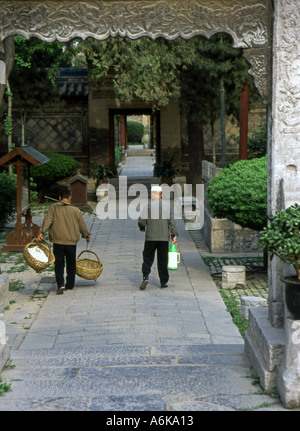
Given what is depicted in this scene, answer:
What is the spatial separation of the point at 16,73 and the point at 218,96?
6801 millimetres

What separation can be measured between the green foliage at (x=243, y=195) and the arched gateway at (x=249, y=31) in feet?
18.0

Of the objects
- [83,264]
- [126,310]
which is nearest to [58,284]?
[83,264]

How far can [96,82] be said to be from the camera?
24.7m

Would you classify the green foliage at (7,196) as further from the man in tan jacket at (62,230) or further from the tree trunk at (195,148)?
the tree trunk at (195,148)

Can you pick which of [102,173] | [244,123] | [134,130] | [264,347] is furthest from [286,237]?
[134,130]

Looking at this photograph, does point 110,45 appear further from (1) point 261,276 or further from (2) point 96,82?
(1) point 261,276

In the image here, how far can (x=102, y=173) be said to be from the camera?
2452 centimetres

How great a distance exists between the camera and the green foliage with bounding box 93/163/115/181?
80.4 feet

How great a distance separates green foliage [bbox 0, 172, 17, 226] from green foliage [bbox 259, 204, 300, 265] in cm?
1197

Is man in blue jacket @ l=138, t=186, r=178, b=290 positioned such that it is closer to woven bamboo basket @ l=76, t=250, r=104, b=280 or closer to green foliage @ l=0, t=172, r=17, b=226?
woven bamboo basket @ l=76, t=250, r=104, b=280

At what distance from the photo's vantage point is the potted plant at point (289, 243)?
552 cm

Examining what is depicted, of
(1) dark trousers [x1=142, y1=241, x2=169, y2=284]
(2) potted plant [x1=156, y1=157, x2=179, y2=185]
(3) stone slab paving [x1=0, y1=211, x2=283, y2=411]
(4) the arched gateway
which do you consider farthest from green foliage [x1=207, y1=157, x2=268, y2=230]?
(2) potted plant [x1=156, y1=157, x2=179, y2=185]

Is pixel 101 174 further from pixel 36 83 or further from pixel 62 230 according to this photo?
pixel 62 230

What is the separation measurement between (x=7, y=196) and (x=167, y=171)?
8694 mm
